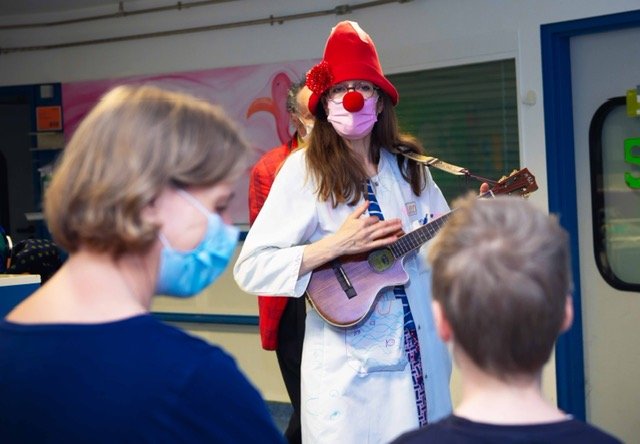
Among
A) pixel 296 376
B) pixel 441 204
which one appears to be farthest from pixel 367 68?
pixel 296 376

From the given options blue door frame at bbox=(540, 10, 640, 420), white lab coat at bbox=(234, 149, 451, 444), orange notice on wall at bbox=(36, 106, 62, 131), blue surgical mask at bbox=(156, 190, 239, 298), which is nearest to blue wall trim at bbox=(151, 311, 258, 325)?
orange notice on wall at bbox=(36, 106, 62, 131)

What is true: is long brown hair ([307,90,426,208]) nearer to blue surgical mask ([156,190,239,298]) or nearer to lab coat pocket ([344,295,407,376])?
lab coat pocket ([344,295,407,376])

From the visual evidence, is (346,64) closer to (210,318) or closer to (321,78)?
(321,78)

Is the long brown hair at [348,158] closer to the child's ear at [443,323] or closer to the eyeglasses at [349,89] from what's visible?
the eyeglasses at [349,89]

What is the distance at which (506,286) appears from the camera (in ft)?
4.33

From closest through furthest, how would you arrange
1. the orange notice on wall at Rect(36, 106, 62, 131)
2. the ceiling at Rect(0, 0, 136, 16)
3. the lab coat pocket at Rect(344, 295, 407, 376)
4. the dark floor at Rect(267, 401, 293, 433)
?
the lab coat pocket at Rect(344, 295, 407, 376) → the dark floor at Rect(267, 401, 293, 433) → the ceiling at Rect(0, 0, 136, 16) → the orange notice on wall at Rect(36, 106, 62, 131)

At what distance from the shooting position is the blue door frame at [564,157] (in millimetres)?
4203

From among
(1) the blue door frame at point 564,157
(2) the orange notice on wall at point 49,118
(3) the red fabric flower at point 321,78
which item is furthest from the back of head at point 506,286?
(2) the orange notice on wall at point 49,118

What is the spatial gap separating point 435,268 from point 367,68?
4.91 ft

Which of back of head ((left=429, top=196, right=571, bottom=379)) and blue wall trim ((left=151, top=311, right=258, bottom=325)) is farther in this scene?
blue wall trim ((left=151, top=311, right=258, bottom=325))

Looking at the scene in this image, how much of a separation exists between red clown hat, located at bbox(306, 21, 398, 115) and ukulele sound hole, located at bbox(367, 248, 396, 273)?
495 millimetres

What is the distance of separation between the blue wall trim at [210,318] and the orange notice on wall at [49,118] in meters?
1.33

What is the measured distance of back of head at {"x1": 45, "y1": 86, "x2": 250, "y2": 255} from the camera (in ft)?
4.22

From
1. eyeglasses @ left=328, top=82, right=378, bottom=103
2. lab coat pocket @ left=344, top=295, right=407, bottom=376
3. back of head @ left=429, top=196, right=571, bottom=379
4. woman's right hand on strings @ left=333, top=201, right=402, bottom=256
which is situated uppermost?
eyeglasses @ left=328, top=82, right=378, bottom=103
